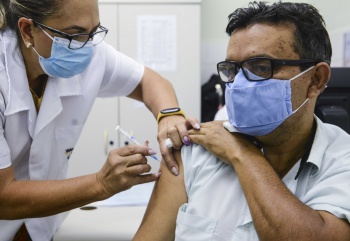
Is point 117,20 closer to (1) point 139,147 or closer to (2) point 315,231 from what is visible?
(1) point 139,147

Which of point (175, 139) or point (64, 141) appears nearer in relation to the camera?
point (175, 139)

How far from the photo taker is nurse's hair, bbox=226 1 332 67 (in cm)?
121

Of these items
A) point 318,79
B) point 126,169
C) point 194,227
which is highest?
point 318,79

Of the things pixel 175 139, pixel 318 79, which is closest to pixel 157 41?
pixel 175 139

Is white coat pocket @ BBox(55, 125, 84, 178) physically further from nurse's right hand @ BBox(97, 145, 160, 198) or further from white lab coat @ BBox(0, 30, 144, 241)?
nurse's right hand @ BBox(97, 145, 160, 198)

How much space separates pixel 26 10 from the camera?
1.35 m

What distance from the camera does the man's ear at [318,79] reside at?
123 centimetres

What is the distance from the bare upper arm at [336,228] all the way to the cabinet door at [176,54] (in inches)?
83.3

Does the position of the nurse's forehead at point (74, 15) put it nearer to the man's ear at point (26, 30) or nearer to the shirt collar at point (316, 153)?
the man's ear at point (26, 30)

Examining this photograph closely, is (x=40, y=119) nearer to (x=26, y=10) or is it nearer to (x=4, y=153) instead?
(x=4, y=153)

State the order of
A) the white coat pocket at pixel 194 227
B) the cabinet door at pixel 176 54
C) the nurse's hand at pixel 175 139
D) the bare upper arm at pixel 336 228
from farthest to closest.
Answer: the cabinet door at pixel 176 54 → the nurse's hand at pixel 175 139 → the white coat pocket at pixel 194 227 → the bare upper arm at pixel 336 228

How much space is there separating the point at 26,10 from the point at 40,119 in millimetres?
385

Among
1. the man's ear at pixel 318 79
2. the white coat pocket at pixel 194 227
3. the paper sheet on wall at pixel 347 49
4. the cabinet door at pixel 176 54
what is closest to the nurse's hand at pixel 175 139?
the white coat pocket at pixel 194 227

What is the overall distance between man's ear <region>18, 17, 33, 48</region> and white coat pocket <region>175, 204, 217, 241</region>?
762 mm
